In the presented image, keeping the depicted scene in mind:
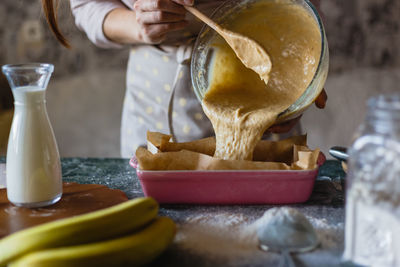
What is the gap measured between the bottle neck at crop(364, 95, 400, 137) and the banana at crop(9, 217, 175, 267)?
366 mm

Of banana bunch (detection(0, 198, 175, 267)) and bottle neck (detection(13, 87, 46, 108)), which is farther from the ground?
Answer: bottle neck (detection(13, 87, 46, 108))

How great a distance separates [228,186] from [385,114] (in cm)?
37

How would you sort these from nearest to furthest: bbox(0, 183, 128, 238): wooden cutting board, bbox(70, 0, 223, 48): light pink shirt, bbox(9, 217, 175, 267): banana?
bbox(9, 217, 175, 267): banana < bbox(0, 183, 128, 238): wooden cutting board < bbox(70, 0, 223, 48): light pink shirt

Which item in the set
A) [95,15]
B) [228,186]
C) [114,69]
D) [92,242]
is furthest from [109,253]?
[114,69]

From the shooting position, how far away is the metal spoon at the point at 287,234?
72cm

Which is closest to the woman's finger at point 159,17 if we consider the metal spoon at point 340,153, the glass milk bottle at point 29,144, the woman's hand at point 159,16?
the woman's hand at point 159,16

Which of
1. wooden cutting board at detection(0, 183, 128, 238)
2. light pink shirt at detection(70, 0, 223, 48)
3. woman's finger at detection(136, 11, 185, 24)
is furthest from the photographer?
light pink shirt at detection(70, 0, 223, 48)

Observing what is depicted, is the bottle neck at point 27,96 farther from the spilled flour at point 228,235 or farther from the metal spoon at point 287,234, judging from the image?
the metal spoon at point 287,234

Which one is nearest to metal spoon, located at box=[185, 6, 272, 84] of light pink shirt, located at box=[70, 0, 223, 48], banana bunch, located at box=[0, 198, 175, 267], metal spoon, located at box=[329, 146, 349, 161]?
metal spoon, located at box=[329, 146, 349, 161]

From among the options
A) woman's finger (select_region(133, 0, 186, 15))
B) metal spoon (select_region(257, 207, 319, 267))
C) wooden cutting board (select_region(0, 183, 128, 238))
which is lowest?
wooden cutting board (select_region(0, 183, 128, 238))

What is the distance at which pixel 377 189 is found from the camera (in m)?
0.67

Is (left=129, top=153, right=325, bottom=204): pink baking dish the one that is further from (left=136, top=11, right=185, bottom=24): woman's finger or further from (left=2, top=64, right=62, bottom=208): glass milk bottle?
(left=136, top=11, right=185, bottom=24): woman's finger

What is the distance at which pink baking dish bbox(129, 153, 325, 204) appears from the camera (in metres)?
0.91

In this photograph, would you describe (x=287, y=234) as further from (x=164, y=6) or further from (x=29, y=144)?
(x=164, y=6)
